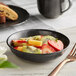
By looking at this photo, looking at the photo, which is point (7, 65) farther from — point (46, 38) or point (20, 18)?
point (20, 18)

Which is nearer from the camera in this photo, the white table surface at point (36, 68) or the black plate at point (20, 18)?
the white table surface at point (36, 68)

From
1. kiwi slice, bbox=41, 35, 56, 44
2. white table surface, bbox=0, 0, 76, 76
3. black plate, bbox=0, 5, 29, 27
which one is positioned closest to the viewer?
white table surface, bbox=0, 0, 76, 76

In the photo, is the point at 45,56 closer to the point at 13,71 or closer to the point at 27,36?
the point at 13,71

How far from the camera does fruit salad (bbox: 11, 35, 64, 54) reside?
1074 millimetres

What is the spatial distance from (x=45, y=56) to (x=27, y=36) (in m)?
0.26

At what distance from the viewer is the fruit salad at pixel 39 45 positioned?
3.52ft

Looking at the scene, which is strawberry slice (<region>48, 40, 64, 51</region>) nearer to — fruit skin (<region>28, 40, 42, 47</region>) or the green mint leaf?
fruit skin (<region>28, 40, 42, 47</region>)

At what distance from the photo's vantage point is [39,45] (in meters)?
1.10

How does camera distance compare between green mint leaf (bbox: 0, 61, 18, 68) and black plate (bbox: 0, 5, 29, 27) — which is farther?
black plate (bbox: 0, 5, 29, 27)

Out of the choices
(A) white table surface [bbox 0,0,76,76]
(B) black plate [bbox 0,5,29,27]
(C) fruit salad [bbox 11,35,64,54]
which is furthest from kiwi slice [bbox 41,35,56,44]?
(B) black plate [bbox 0,5,29,27]

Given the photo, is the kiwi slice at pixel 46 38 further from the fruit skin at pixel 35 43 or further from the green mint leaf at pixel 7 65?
the green mint leaf at pixel 7 65

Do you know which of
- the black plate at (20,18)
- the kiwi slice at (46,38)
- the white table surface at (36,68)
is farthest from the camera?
the black plate at (20,18)

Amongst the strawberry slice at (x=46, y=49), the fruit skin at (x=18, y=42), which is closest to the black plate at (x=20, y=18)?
the fruit skin at (x=18, y=42)

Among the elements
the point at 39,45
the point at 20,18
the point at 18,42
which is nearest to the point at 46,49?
the point at 39,45
